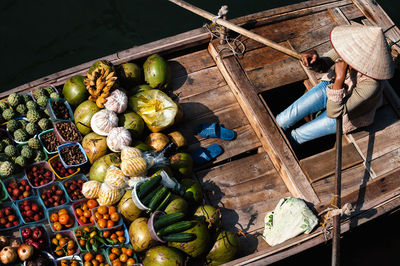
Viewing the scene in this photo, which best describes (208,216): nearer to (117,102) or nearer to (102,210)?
(102,210)

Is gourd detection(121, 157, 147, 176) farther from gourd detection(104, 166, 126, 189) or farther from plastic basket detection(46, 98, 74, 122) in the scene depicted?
plastic basket detection(46, 98, 74, 122)

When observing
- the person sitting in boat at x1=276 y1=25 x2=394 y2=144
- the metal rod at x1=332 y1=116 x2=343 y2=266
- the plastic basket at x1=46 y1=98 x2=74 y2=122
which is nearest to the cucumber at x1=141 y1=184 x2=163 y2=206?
the plastic basket at x1=46 y1=98 x2=74 y2=122

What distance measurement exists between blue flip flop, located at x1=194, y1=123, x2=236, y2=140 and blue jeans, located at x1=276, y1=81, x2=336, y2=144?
837mm

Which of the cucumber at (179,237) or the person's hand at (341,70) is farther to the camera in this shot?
the person's hand at (341,70)

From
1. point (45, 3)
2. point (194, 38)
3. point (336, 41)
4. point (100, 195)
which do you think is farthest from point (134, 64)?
point (45, 3)

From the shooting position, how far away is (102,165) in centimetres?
430

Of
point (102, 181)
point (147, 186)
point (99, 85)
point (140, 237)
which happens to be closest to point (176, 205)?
point (147, 186)

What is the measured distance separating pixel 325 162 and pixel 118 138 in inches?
98.8

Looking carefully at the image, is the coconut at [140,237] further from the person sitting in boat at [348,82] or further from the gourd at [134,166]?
the person sitting in boat at [348,82]

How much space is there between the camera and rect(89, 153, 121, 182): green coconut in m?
4.29

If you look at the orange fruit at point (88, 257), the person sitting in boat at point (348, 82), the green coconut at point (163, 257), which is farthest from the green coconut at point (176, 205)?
the person sitting in boat at point (348, 82)

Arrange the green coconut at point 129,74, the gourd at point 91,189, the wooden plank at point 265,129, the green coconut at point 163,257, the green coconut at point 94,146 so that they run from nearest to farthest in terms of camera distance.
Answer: the green coconut at point 163,257 < the gourd at point 91,189 < the green coconut at point 94,146 < the wooden plank at point 265,129 < the green coconut at point 129,74

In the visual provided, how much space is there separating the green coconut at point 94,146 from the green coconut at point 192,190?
0.97m

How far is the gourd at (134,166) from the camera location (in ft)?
13.5
